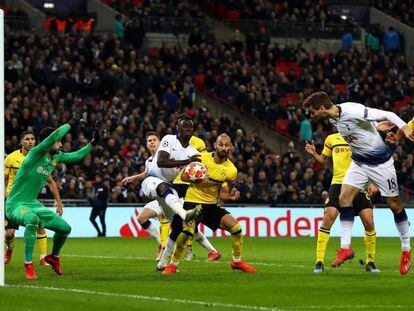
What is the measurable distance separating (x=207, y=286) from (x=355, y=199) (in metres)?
4.70

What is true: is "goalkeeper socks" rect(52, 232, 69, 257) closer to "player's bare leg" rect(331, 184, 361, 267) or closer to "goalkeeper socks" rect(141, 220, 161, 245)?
"player's bare leg" rect(331, 184, 361, 267)

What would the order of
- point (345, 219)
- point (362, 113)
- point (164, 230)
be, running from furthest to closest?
point (164, 230), point (345, 219), point (362, 113)

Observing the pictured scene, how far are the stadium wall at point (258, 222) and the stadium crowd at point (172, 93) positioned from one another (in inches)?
22.4

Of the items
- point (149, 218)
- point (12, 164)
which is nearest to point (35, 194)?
point (12, 164)

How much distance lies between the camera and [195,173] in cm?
1702

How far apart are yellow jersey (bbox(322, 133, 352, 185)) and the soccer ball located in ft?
9.35

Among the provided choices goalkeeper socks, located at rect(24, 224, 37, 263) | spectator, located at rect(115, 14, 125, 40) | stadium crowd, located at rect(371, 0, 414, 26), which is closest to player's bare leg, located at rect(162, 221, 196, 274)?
goalkeeper socks, located at rect(24, 224, 37, 263)

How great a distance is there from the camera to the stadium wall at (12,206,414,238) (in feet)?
114

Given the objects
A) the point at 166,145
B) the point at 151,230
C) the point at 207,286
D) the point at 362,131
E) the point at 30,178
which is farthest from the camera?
the point at 151,230

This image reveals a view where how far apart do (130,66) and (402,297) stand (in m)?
28.1

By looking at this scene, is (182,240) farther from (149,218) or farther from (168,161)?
(149,218)

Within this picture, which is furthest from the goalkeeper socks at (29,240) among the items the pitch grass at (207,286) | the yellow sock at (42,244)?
the yellow sock at (42,244)

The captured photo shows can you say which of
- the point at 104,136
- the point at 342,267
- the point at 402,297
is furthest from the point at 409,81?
the point at 402,297

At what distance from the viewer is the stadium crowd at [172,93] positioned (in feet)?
116
